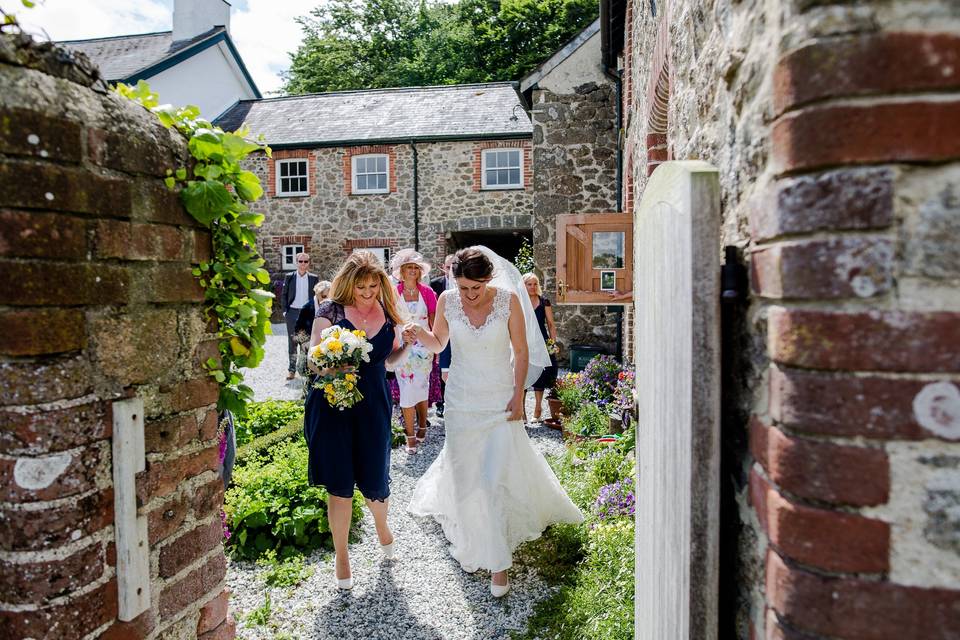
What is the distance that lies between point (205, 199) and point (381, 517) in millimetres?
2622

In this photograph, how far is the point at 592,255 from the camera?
6.50 metres

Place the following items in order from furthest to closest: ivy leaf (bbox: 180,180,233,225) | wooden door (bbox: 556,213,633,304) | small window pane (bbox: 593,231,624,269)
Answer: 1. small window pane (bbox: 593,231,624,269)
2. wooden door (bbox: 556,213,633,304)
3. ivy leaf (bbox: 180,180,233,225)

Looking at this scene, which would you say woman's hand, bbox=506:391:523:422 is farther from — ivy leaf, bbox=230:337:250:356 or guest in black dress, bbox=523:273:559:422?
guest in black dress, bbox=523:273:559:422

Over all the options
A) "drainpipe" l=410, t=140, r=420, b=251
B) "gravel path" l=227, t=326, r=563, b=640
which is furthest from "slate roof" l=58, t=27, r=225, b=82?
"gravel path" l=227, t=326, r=563, b=640

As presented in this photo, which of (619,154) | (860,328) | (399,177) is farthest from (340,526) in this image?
(399,177)

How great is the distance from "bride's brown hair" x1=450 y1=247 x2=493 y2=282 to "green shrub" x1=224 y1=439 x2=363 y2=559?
207 cm

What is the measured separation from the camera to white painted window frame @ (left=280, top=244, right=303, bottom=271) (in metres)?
18.8

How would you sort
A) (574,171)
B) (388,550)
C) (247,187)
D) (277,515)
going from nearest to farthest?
(247,187) < (388,550) < (277,515) < (574,171)

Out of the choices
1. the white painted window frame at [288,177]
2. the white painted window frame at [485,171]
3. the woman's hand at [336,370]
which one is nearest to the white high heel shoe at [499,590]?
the woman's hand at [336,370]

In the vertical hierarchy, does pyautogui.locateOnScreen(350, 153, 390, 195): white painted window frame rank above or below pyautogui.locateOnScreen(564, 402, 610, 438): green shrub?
above

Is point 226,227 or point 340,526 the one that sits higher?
point 226,227

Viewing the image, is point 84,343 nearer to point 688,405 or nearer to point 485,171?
point 688,405

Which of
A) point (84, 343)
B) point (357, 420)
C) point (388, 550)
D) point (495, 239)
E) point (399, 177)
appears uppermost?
point (399, 177)

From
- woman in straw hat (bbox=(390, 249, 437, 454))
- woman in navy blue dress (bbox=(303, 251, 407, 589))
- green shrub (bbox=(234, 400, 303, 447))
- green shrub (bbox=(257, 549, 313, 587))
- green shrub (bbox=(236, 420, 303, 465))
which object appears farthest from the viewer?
green shrub (bbox=(234, 400, 303, 447))
